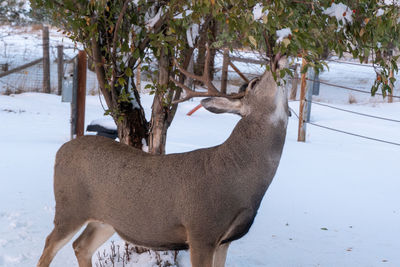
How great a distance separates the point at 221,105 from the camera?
3.17 meters

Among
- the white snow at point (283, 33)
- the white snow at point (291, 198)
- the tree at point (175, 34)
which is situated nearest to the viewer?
the white snow at point (283, 33)

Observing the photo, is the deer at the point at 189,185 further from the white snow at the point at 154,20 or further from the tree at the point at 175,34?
the white snow at the point at 154,20

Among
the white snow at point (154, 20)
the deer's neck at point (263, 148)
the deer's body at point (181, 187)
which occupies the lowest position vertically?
the deer's body at point (181, 187)

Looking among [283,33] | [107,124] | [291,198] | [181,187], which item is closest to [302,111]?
[291,198]

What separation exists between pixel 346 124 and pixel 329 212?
727cm

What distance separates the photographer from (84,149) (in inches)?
142

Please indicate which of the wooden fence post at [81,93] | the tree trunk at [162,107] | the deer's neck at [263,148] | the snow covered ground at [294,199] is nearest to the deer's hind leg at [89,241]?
the snow covered ground at [294,199]

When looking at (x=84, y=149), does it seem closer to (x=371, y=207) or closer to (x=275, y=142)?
(x=275, y=142)

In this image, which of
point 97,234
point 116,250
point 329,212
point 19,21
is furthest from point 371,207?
point 19,21

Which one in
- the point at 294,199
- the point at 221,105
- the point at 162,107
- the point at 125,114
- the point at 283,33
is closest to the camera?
the point at 283,33

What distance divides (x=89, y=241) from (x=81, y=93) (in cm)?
481

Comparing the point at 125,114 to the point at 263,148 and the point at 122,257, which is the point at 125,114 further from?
the point at 263,148

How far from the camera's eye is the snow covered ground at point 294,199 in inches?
182

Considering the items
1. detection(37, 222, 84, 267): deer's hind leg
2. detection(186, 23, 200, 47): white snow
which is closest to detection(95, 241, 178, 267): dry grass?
detection(37, 222, 84, 267): deer's hind leg
